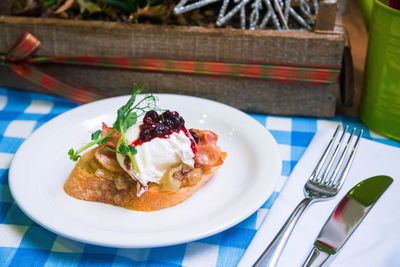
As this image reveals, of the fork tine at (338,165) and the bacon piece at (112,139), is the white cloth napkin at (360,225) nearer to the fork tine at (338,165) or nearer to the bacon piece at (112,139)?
the fork tine at (338,165)

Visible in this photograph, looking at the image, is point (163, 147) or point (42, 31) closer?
point (163, 147)

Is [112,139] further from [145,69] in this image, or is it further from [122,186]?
[145,69]

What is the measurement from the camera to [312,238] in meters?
1.03

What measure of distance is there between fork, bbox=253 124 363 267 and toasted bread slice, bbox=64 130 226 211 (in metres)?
0.24

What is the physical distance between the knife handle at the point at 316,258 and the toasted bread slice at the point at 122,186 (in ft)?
1.08

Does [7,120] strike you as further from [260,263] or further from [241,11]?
[260,263]

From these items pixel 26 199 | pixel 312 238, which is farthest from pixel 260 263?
pixel 26 199

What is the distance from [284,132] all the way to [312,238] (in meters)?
0.52

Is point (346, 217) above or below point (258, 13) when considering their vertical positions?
below

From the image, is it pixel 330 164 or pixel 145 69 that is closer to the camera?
pixel 330 164

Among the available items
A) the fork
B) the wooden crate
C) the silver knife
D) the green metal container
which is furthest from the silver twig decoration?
the silver knife

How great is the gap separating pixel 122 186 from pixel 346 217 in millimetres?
531

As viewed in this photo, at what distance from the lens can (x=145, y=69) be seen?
159 centimetres

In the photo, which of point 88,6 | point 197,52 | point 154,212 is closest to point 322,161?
point 154,212
